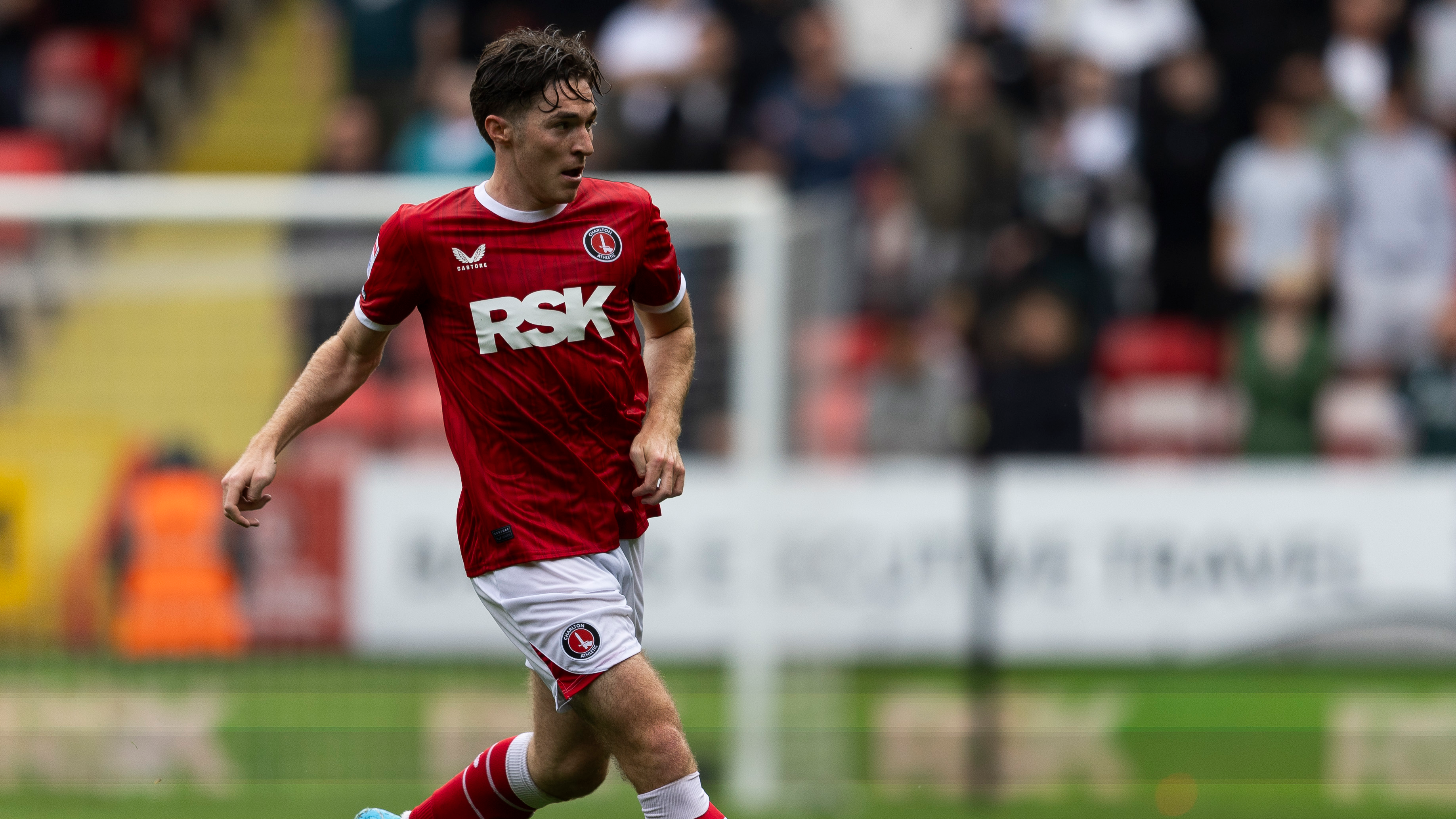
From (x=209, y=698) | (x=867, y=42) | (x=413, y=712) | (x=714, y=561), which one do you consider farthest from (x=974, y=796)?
(x=867, y=42)

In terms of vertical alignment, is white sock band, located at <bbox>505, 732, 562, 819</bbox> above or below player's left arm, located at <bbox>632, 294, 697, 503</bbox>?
below

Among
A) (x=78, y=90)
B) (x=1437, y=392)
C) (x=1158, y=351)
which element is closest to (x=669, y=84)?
(x=1158, y=351)

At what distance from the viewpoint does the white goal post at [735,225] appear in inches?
314

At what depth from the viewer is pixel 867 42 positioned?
13516 millimetres

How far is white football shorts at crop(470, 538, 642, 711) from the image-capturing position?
181 inches

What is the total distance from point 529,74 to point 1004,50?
8.85 m

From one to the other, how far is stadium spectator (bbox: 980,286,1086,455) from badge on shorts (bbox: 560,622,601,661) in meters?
6.80

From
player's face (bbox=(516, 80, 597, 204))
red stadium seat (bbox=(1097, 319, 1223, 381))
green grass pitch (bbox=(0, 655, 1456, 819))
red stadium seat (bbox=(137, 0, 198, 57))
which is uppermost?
red stadium seat (bbox=(137, 0, 198, 57))

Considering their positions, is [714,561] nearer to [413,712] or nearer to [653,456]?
[413,712]

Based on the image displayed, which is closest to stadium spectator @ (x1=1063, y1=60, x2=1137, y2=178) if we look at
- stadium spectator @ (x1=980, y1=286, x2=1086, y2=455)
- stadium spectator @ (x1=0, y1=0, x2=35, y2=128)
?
stadium spectator @ (x1=980, y1=286, x2=1086, y2=455)

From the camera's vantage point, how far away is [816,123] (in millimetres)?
12477

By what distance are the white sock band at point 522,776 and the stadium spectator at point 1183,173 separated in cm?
813

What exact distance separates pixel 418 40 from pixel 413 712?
6597mm

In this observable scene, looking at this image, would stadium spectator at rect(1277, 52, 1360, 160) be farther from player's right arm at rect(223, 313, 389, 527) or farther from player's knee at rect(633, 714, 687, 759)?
player's knee at rect(633, 714, 687, 759)
